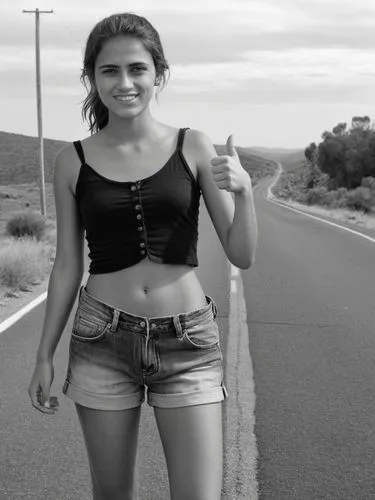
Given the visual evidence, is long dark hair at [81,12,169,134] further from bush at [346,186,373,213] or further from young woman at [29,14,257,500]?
bush at [346,186,373,213]

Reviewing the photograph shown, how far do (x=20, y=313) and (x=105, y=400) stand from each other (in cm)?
801

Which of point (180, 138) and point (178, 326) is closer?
point (178, 326)

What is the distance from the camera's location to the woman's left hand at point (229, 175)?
2.57 m

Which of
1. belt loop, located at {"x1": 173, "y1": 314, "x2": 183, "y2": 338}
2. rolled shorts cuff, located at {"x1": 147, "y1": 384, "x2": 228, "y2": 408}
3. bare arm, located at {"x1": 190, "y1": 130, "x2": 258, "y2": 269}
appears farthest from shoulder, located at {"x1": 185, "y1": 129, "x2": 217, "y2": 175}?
rolled shorts cuff, located at {"x1": 147, "y1": 384, "x2": 228, "y2": 408}

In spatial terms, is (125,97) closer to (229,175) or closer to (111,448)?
(229,175)

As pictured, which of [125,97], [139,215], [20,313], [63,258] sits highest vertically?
[125,97]

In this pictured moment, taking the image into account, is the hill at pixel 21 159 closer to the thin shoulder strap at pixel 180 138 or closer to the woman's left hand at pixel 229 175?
the thin shoulder strap at pixel 180 138

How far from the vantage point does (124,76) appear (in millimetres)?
2789

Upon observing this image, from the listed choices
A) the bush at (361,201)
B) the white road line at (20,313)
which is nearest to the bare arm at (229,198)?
the white road line at (20,313)

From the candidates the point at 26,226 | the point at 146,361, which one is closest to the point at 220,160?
the point at 146,361

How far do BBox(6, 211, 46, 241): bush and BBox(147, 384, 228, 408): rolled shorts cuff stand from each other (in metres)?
21.2

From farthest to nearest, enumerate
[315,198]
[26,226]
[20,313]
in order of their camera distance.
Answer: [315,198], [26,226], [20,313]

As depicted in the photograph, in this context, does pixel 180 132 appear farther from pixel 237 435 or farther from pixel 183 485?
pixel 237 435

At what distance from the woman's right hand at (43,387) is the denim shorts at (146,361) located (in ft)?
0.53
